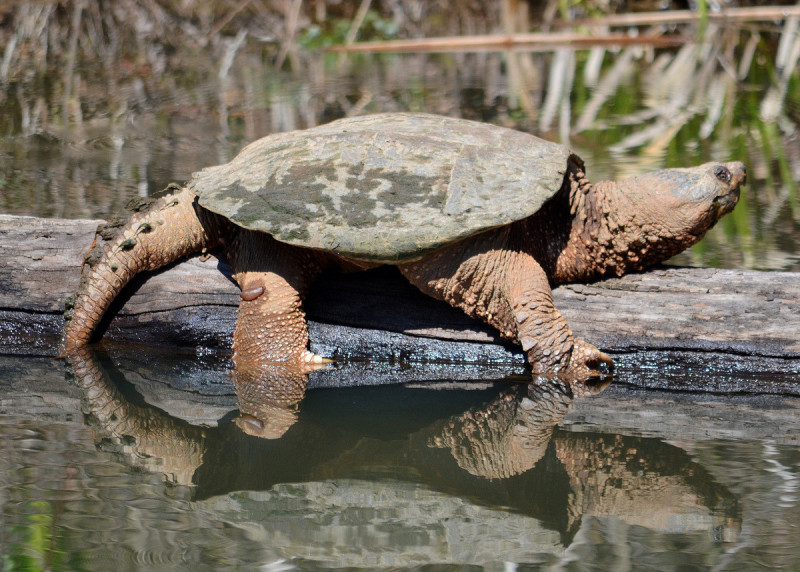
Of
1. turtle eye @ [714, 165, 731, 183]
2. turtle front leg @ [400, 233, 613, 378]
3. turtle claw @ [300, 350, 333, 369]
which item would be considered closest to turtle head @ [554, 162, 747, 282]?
turtle eye @ [714, 165, 731, 183]

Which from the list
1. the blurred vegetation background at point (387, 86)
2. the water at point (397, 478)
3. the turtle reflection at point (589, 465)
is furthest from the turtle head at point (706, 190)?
the blurred vegetation background at point (387, 86)

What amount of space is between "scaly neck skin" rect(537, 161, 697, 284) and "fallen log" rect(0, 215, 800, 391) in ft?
0.23

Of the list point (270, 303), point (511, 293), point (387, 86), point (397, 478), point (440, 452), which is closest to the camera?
point (397, 478)

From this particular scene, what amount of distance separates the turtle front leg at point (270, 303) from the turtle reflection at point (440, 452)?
14 centimetres

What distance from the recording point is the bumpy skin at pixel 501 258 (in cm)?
332

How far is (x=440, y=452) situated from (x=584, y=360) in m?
0.80

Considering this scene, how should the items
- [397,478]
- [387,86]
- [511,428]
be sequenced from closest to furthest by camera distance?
[397,478], [511,428], [387,86]

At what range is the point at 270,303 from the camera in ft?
11.3

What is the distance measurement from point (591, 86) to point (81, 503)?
25.9 feet

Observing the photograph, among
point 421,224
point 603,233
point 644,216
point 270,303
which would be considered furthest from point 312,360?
point 644,216

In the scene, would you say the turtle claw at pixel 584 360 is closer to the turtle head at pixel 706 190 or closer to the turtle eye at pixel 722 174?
the turtle head at pixel 706 190

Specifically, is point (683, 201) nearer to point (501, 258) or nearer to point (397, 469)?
point (501, 258)

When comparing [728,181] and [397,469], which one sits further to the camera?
[728,181]

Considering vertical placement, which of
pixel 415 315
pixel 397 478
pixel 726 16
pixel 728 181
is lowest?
pixel 397 478
